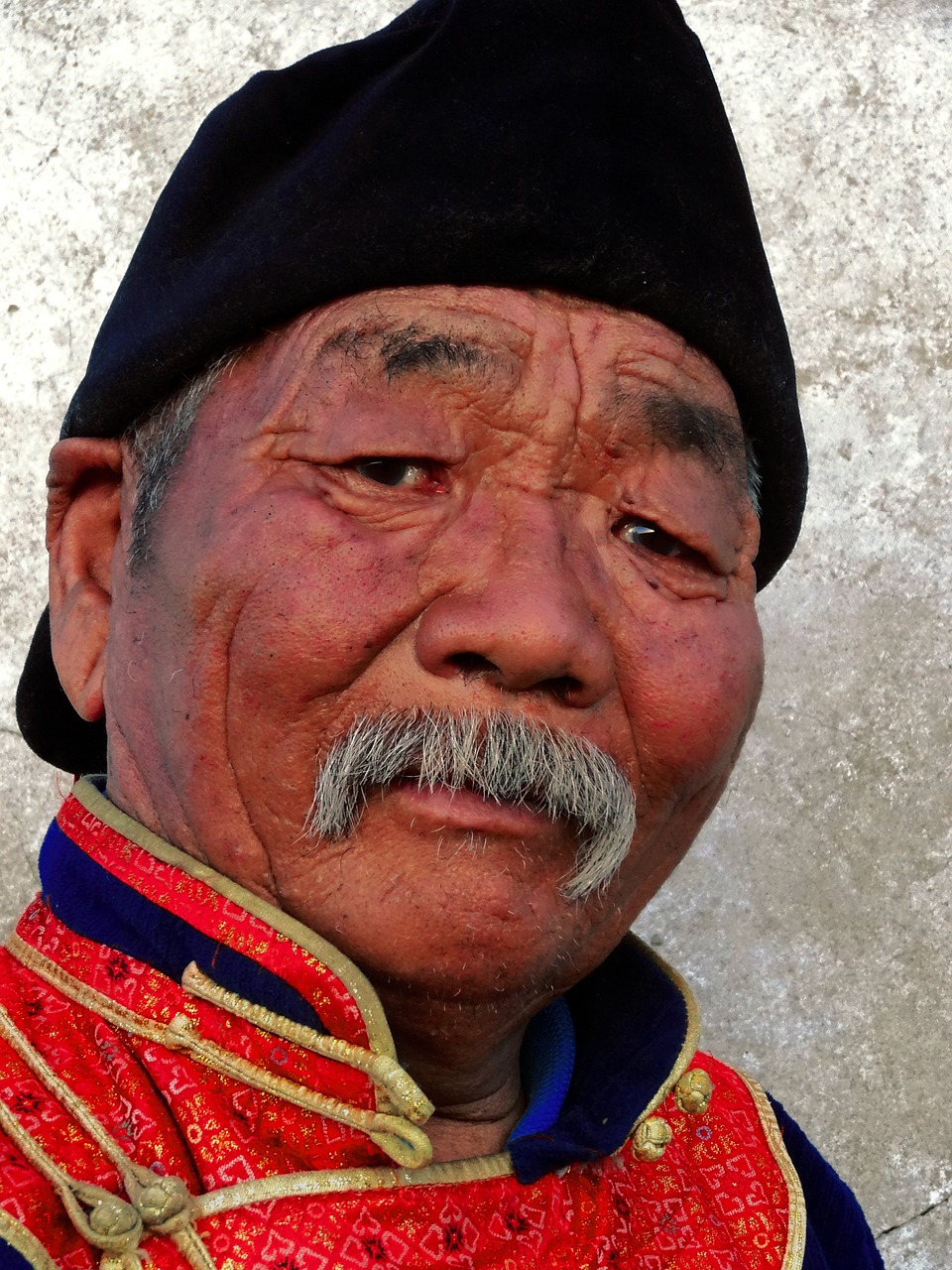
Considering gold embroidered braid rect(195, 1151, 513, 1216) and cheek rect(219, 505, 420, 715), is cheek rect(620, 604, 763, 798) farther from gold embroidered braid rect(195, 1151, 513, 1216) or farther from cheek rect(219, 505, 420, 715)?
gold embroidered braid rect(195, 1151, 513, 1216)

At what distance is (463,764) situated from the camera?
5.36 feet

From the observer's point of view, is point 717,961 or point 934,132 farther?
point 934,132

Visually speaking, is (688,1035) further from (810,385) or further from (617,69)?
(810,385)

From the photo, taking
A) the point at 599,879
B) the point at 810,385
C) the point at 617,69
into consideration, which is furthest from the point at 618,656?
the point at 810,385

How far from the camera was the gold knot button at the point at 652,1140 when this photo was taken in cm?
204

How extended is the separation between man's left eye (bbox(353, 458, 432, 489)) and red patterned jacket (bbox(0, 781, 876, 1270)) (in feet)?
1.84

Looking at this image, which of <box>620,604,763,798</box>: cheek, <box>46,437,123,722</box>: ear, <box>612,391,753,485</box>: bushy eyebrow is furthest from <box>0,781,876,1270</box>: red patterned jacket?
<box>612,391,753,485</box>: bushy eyebrow

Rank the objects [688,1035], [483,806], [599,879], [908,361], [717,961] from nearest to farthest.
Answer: [483,806], [599,879], [688,1035], [717,961], [908,361]

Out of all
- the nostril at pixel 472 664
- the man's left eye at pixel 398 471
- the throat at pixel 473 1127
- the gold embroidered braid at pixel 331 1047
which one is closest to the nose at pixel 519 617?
the nostril at pixel 472 664

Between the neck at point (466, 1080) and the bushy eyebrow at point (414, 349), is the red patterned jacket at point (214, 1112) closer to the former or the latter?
the neck at point (466, 1080)

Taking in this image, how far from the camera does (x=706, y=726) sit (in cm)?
191

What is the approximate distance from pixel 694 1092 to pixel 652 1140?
0.14 meters

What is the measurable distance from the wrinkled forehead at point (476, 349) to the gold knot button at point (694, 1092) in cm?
105

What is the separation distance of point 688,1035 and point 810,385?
2.19 meters
